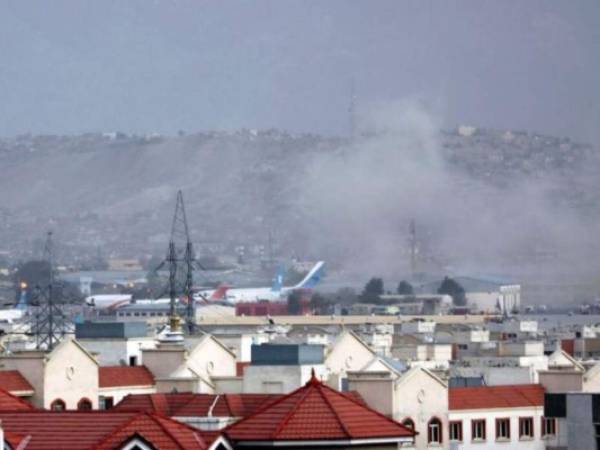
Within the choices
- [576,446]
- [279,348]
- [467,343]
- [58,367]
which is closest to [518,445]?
[279,348]

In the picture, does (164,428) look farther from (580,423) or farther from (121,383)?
(121,383)

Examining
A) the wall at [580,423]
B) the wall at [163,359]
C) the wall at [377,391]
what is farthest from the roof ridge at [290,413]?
the wall at [163,359]

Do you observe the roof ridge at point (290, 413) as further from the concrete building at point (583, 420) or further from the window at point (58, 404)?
the window at point (58, 404)

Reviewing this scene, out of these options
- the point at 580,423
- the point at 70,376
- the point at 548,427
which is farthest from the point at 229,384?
the point at 580,423

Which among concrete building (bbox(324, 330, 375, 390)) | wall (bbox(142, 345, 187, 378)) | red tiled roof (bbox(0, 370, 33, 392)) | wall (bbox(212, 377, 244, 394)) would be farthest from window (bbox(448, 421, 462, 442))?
concrete building (bbox(324, 330, 375, 390))

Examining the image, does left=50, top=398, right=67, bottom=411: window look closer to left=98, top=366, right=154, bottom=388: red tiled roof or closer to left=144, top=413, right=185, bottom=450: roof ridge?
left=98, top=366, right=154, bottom=388: red tiled roof

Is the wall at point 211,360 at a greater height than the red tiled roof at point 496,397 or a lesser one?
greater

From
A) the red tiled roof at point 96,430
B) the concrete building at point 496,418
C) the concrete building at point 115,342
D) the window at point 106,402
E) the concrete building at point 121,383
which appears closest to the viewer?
the red tiled roof at point 96,430
